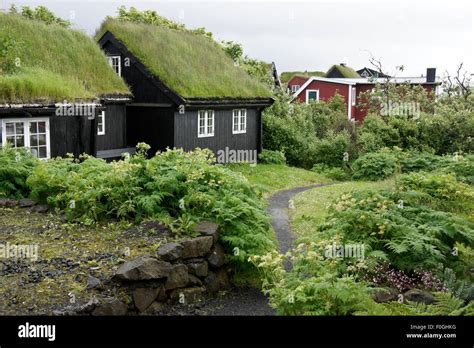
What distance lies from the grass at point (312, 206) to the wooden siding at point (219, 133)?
5643mm

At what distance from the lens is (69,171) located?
1386cm

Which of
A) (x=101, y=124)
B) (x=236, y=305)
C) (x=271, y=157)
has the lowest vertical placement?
(x=236, y=305)

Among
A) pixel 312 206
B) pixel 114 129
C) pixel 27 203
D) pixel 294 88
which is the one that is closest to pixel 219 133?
pixel 114 129

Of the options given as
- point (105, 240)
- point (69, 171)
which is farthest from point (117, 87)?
point (105, 240)

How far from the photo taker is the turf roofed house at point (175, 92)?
23594 millimetres

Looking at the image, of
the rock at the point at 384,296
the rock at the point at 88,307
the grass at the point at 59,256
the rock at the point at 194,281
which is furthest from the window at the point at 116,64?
the rock at the point at 384,296

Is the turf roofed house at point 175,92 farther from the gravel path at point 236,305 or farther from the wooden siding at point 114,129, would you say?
the gravel path at point 236,305

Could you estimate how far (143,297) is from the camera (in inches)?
353

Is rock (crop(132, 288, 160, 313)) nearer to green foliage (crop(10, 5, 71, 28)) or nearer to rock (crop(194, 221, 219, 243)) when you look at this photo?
rock (crop(194, 221, 219, 243))

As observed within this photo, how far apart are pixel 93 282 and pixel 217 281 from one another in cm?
248

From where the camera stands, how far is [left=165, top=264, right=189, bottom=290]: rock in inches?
372

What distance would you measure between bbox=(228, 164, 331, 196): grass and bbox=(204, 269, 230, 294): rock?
11713 mm

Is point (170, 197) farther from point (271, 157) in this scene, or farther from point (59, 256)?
point (271, 157)
